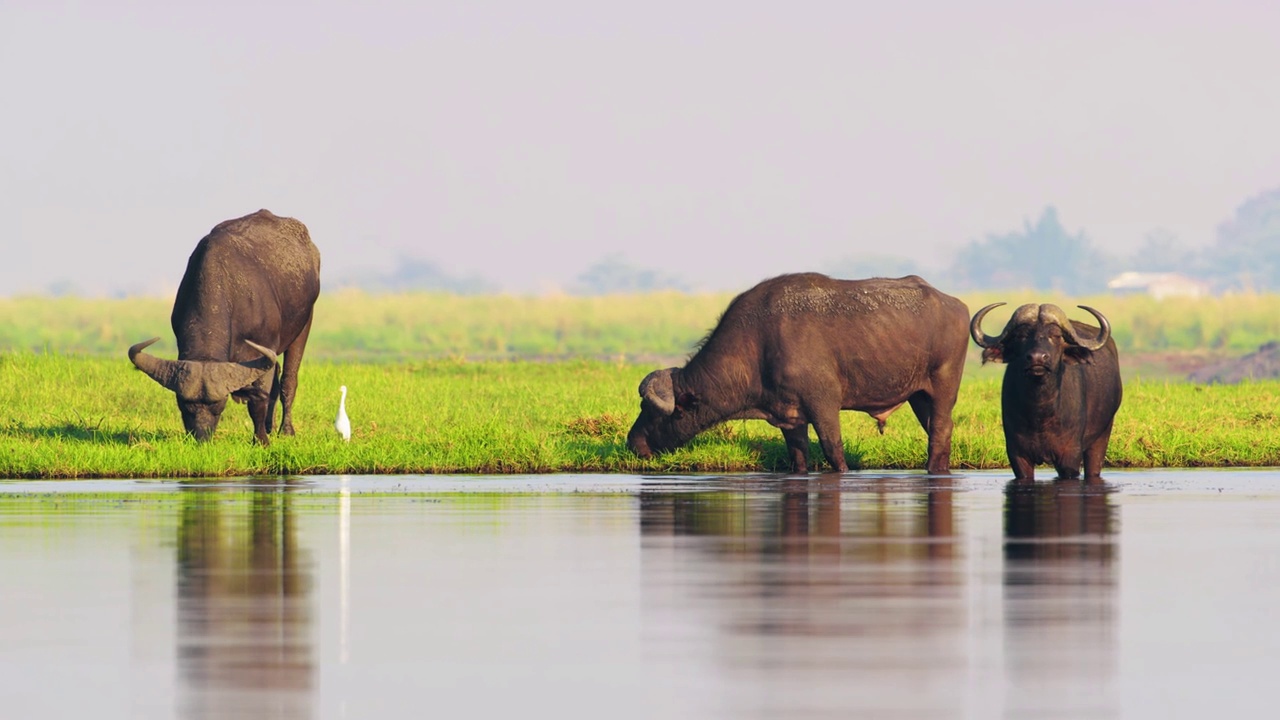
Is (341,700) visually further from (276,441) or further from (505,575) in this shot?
(276,441)

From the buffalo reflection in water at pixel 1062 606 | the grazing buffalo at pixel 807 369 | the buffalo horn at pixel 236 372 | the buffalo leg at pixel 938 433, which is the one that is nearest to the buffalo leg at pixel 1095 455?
the buffalo leg at pixel 938 433

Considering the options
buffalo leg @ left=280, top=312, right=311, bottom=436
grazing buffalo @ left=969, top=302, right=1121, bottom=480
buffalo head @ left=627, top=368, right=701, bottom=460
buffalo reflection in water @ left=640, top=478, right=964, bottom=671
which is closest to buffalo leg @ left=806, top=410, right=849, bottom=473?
buffalo head @ left=627, top=368, right=701, bottom=460

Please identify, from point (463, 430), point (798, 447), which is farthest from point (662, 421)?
point (463, 430)

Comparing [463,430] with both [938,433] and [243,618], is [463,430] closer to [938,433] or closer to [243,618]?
[938,433]

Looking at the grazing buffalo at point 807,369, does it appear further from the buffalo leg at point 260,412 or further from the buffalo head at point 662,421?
→ the buffalo leg at point 260,412

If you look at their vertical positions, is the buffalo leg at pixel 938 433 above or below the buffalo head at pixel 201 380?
below

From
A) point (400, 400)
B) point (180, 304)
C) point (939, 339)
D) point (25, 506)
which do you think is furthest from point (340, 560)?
point (400, 400)

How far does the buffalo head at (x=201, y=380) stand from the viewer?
68.3 feet

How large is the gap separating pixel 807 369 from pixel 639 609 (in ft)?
36.3

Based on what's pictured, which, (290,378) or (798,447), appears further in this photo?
(290,378)

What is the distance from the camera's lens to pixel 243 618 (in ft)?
28.0

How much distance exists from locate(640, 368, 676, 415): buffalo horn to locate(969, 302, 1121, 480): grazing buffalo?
138 inches

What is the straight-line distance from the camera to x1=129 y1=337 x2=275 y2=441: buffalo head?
2081 cm

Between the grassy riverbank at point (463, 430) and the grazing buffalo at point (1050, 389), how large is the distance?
282cm
